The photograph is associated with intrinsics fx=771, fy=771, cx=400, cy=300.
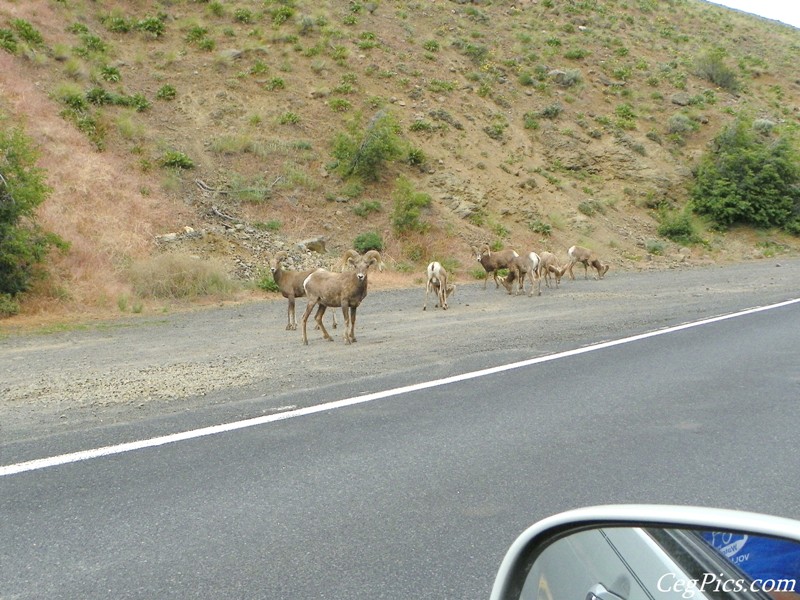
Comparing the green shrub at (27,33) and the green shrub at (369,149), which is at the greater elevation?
the green shrub at (27,33)

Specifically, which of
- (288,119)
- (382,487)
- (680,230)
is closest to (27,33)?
(288,119)

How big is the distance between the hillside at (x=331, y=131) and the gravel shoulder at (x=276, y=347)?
466 centimetres

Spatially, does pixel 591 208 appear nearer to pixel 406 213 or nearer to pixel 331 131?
pixel 406 213

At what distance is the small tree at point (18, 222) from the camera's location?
19.7 meters

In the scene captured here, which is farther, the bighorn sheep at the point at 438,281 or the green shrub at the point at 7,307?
the bighorn sheep at the point at 438,281

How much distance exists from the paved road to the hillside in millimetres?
14757

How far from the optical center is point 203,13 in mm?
45531

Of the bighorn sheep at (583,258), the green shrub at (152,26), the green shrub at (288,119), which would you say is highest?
the green shrub at (152,26)

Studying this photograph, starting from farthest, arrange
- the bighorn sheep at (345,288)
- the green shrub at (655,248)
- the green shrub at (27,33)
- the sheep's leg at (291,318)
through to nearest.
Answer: the green shrub at (655,248)
the green shrub at (27,33)
the sheep's leg at (291,318)
the bighorn sheep at (345,288)

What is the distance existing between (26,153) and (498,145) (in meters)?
25.4

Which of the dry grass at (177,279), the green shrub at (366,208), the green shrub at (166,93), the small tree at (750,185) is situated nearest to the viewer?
the dry grass at (177,279)

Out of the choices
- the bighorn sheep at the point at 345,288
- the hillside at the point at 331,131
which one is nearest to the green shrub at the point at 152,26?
the hillside at the point at 331,131

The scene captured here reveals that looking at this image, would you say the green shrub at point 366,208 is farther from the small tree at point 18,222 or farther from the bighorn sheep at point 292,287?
the bighorn sheep at point 292,287

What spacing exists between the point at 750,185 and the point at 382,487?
135ft
